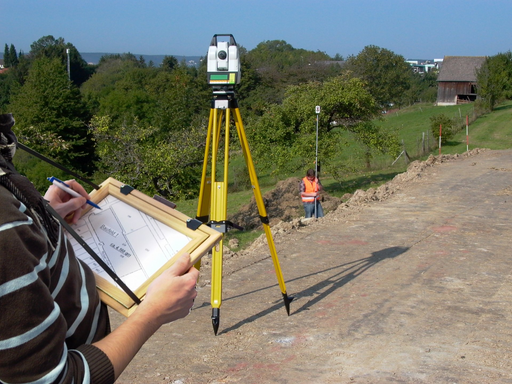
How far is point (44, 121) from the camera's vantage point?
34906 millimetres

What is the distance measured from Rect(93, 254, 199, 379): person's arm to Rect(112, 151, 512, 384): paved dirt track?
7.94 ft

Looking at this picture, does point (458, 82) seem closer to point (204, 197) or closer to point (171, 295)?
point (204, 197)

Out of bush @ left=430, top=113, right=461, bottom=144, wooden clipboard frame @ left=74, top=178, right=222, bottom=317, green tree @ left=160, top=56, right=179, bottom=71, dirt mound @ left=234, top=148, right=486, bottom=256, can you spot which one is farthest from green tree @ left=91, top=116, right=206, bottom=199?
green tree @ left=160, top=56, right=179, bottom=71

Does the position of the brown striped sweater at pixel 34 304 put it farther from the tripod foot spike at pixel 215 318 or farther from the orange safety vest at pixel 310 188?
the orange safety vest at pixel 310 188

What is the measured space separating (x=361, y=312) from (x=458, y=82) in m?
59.3

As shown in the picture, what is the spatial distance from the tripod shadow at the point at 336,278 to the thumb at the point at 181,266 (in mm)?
3401

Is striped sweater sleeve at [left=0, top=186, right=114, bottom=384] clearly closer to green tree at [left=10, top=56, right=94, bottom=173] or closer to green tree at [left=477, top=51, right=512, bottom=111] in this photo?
green tree at [left=10, top=56, right=94, bottom=173]

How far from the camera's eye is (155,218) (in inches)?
79.9

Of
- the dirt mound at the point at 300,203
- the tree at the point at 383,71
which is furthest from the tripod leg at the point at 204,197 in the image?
the tree at the point at 383,71

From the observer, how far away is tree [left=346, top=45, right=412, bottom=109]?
63.9 metres

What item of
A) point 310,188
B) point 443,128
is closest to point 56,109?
point 443,128

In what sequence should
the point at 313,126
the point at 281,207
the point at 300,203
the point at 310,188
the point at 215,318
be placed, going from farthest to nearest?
the point at 313,126 → the point at 300,203 → the point at 281,207 → the point at 310,188 → the point at 215,318

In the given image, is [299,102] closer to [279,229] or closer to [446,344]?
[279,229]

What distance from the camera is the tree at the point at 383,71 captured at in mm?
63866
